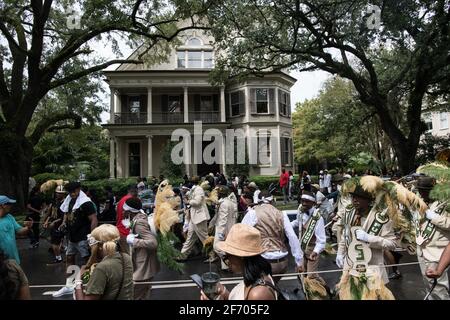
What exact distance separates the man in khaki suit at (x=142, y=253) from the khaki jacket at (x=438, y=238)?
3.24 metres

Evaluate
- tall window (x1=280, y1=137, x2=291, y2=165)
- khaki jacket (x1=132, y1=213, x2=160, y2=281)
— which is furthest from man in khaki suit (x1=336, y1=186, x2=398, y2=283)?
tall window (x1=280, y1=137, x2=291, y2=165)

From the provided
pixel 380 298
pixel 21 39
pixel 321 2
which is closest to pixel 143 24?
pixel 21 39

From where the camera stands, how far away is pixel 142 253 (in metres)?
4.55

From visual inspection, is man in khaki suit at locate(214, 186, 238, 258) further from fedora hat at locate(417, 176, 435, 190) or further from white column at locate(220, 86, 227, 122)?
white column at locate(220, 86, 227, 122)

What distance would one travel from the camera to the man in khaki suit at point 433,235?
3.82 metres

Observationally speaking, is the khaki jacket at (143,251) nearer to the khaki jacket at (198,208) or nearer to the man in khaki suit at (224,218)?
the man in khaki suit at (224,218)

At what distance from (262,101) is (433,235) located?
24.0 metres

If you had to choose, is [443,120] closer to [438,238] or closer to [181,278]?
[181,278]

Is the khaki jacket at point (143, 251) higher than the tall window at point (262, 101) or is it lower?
lower

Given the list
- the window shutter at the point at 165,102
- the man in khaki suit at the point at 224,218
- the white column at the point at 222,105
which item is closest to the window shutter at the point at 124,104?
the window shutter at the point at 165,102

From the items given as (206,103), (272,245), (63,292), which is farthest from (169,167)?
(272,245)

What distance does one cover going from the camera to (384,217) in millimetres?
4066

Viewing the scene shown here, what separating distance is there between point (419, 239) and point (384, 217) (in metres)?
0.55

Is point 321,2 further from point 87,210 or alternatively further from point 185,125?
point 185,125
